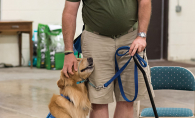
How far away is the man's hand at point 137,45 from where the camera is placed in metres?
1.42

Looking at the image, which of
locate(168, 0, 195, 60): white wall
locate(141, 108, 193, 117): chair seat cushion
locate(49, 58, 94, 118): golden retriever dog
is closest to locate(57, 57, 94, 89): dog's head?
locate(49, 58, 94, 118): golden retriever dog

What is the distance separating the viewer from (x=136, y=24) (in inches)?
61.8

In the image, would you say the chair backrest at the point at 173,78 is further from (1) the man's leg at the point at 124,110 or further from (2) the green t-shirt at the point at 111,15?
(2) the green t-shirt at the point at 111,15

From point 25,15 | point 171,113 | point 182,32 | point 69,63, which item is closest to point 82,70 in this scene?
point 69,63

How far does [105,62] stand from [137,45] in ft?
0.74

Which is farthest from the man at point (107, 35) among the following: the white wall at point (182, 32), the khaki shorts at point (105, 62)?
the white wall at point (182, 32)

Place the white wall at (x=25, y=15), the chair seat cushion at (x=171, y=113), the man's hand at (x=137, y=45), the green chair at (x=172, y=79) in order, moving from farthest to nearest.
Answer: the white wall at (x=25, y=15)
the green chair at (x=172, y=79)
the chair seat cushion at (x=171, y=113)
the man's hand at (x=137, y=45)

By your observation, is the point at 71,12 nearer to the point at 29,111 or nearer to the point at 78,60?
the point at 78,60

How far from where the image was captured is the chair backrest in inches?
82.4

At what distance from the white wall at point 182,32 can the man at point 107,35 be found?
243 inches

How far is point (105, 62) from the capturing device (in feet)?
5.00

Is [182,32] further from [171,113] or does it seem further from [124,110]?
[124,110]

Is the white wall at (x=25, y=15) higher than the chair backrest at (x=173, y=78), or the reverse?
the white wall at (x=25, y=15)

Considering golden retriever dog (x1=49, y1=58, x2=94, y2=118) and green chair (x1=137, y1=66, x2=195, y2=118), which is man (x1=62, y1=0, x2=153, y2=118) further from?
green chair (x1=137, y1=66, x2=195, y2=118)
